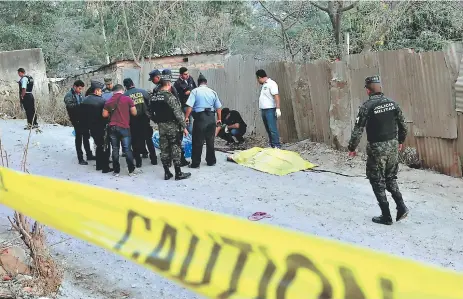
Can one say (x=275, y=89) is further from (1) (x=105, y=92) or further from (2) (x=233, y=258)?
(2) (x=233, y=258)

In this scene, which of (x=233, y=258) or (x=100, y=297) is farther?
(x=100, y=297)

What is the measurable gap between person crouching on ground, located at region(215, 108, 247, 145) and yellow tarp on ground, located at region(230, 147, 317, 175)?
1.48 metres

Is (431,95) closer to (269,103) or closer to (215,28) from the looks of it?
(269,103)

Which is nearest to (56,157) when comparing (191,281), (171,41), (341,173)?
(341,173)

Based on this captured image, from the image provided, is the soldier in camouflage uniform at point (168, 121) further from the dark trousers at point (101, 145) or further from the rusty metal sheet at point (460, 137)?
the rusty metal sheet at point (460, 137)

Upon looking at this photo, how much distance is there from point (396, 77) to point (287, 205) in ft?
9.44

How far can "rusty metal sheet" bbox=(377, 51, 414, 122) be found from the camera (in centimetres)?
773

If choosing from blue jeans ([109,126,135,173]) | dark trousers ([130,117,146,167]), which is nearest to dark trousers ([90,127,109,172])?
blue jeans ([109,126,135,173])

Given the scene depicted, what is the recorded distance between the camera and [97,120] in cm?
842

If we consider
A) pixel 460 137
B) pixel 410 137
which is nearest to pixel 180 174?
pixel 410 137

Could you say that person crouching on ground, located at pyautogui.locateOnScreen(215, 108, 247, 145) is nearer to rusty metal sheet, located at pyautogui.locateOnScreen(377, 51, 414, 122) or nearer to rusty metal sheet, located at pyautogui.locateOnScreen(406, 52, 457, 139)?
rusty metal sheet, located at pyautogui.locateOnScreen(377, 51, 414, 122)

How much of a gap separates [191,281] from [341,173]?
601 centimetres

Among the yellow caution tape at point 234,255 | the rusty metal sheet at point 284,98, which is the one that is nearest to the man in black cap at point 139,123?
the rusty metal sheet at point 284,98

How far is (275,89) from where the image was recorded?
9305mm
